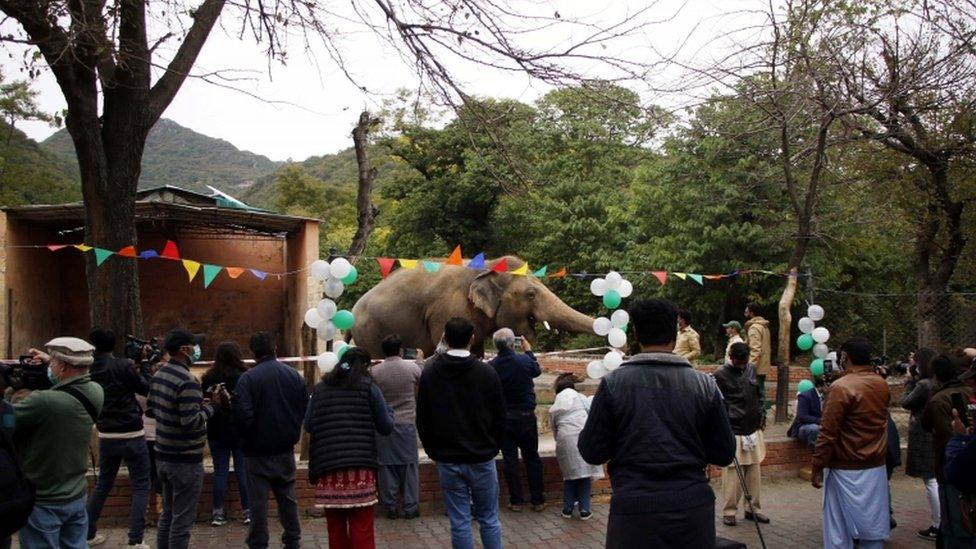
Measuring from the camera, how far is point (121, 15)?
761 centimetres

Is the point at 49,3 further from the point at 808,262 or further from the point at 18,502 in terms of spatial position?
the point at 808,262

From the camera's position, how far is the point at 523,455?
25.3 ft

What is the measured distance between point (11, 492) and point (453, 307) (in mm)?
7757

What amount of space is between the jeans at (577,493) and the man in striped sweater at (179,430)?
3331mm

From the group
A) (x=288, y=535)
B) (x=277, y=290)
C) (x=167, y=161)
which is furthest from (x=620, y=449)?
(x=167, y=161)

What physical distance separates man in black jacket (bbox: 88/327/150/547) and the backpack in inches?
91.4

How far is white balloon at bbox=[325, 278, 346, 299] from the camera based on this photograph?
8.91 m

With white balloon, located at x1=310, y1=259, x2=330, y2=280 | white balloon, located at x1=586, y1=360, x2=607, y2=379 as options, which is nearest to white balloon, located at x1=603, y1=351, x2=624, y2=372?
white balloon, located at x1=586, y1=360, x2=607, y2=379

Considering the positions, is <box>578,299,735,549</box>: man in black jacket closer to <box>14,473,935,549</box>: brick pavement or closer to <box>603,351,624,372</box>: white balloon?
<box>14,473,935,549</box>: brick pavement

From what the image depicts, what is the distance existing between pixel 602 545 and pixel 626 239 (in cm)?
1720

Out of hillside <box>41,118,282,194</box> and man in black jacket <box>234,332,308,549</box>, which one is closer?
man in black jacket <box>234,332,308,549</box>

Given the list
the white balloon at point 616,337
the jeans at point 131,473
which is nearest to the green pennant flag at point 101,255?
the jeans at point 131,473

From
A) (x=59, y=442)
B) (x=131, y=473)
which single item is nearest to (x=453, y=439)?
(x=59, y=442)

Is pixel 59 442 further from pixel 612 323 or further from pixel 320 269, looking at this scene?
pixel 612 323
